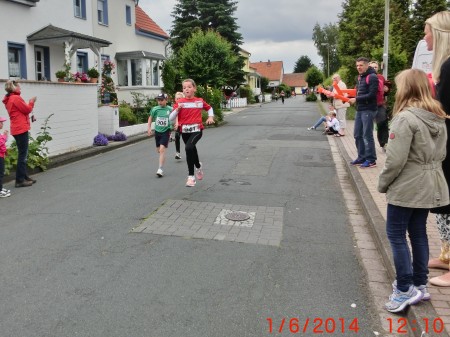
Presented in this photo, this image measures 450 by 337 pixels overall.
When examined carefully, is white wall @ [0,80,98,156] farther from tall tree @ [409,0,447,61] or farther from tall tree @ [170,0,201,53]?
tall tree @ [170,0,201,53]

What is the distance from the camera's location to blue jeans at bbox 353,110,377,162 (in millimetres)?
9078

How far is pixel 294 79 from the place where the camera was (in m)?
139

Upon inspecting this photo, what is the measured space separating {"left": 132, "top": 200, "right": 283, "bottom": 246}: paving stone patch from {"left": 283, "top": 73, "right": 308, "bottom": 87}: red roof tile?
433 feet

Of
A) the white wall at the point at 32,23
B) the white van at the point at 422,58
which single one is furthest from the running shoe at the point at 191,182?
the white wall at the point at 32,23

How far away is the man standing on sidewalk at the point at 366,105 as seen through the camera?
887 cm

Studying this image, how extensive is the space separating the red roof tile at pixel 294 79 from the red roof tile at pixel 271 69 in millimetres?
8587

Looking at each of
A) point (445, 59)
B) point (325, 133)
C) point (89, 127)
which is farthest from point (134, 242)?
point (325, 133)

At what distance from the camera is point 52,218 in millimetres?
6246

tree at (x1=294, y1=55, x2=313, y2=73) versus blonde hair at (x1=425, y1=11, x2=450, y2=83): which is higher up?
tree at (x1=294, y1=55, x2=313, y2=73)

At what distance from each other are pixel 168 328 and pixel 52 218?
3.55 metres

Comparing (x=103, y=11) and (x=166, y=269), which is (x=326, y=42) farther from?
(x=166, y=269)

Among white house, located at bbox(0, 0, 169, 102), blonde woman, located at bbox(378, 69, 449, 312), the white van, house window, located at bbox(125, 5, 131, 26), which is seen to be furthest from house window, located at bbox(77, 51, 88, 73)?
blonde woman, located at bbox(378, 69, 449, 312)

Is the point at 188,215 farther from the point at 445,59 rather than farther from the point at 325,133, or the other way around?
the point at 325,133

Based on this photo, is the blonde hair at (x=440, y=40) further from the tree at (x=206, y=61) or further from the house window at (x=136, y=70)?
the house window at (x=136, y=70)
